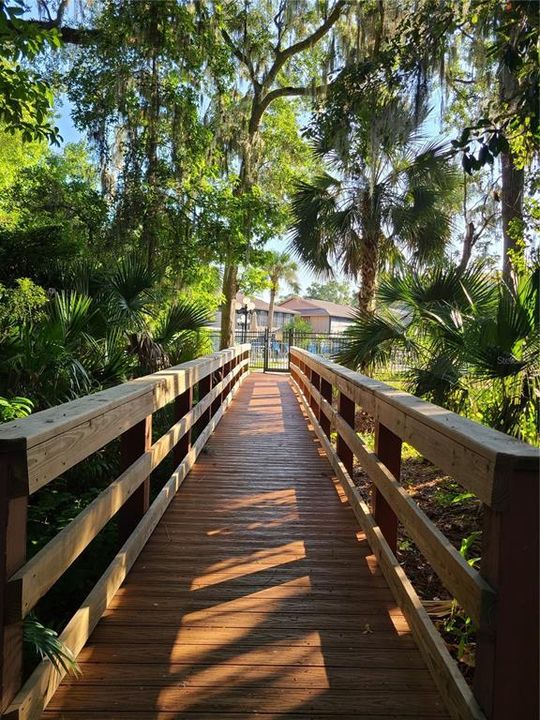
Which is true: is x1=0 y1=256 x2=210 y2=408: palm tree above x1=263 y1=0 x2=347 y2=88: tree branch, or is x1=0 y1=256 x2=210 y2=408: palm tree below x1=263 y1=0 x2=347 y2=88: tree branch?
below

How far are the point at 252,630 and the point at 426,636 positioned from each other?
76 centimetres

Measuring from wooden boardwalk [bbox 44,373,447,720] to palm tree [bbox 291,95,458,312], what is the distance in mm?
7457

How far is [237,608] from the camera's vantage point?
2.67 meters

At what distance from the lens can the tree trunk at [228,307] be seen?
18312 millimetres

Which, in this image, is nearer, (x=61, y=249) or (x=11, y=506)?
(x=11, y=506)

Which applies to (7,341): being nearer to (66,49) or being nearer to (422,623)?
(422,623)

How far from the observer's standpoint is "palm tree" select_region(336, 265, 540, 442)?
419cm

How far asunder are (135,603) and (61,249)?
5.98 metres

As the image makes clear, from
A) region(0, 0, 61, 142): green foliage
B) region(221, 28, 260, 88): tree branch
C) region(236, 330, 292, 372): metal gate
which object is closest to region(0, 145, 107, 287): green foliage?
region(0, 0, 61, 142): green foliage

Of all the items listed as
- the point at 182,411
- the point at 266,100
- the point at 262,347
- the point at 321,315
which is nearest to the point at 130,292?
the point at 182,411

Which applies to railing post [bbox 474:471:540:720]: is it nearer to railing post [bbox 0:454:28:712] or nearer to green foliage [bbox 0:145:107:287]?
railing post [bbox 0:454:28:712]

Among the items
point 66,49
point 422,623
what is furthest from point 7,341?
point 66,49

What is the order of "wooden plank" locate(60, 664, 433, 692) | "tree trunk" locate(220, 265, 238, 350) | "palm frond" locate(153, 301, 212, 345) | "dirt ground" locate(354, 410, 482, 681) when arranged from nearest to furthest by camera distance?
"wooden plank" locate(60, 664, 433, 692)
"dirt ground" locate(354, 410, 482, 681)
"palm frond" locate(153, 301, 212, 345)
"tree trunk" locate(220, 265, 238, 350)

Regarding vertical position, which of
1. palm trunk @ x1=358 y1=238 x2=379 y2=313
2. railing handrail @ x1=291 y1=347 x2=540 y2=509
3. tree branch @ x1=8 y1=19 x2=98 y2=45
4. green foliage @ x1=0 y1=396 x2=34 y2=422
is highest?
tree branch @ x1=8 y1=19 x2=98 y2=45
